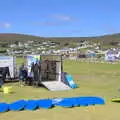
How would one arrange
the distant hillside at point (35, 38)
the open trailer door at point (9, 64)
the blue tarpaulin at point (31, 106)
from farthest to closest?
the distant hillside at point (35, 38), the open trailer door at point (9, 64), the blue tarpaulin at point (31, 106)

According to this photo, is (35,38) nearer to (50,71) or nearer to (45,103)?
(50,71)

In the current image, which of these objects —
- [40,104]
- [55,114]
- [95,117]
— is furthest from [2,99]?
[95,117]

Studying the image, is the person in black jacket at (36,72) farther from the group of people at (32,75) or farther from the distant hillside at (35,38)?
the distant hillside at (35,38)

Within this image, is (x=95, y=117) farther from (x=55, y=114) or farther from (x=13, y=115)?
(x=13, y=115)

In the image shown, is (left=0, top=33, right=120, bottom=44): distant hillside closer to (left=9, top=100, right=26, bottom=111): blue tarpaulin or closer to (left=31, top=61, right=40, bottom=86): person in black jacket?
(left=31, top=61, right=40, bottom=86): person in black jacket

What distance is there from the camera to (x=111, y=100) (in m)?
20.3

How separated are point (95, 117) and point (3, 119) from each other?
3729 mm

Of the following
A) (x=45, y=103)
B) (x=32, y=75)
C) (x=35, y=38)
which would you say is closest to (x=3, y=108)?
(x=45, y=103)

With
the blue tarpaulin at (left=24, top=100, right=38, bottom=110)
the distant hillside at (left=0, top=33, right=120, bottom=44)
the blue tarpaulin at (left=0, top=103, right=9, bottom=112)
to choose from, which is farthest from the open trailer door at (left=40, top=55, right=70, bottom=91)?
the distant hillside at (left=0, top=33, right=120, bottom=44)

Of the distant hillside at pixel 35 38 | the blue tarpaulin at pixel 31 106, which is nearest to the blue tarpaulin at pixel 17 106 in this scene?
the blue tarpaulin at pixel 31 106

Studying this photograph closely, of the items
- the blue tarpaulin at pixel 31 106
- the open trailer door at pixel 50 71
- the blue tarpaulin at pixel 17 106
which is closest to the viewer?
the blue tarpaulin at pixel 17 106

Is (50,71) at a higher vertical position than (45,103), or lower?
higher

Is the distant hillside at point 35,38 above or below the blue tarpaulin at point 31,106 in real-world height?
below

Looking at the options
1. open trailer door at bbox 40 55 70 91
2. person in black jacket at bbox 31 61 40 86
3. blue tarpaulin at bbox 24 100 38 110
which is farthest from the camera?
open trailer door at bbox 40 55 70 91
